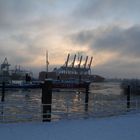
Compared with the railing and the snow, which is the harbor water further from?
the snow

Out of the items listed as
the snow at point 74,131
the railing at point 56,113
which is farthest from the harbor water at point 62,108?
the snow at point 74,131

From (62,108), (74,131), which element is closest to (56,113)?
(74,131)

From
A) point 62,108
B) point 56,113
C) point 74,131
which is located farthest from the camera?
point 62,108

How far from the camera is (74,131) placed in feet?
43.2

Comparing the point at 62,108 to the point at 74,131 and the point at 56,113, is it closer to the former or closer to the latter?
the point at 56,113

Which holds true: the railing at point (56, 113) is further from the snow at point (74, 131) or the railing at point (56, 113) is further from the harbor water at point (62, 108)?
the snow at point (74, 131)

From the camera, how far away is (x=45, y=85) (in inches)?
657

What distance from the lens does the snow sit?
11.8m

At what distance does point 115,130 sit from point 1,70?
367 feet

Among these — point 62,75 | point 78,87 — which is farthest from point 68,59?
point 78,87

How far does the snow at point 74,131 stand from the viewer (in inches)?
467

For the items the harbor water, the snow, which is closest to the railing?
the harbor water

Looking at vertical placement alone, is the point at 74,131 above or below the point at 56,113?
below

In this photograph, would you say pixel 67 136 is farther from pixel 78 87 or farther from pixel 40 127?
pixel 78 87
